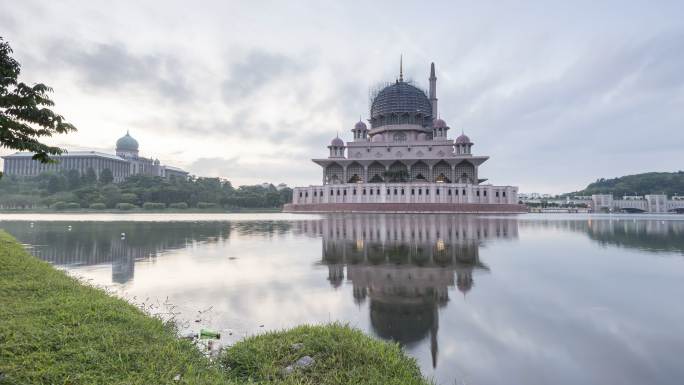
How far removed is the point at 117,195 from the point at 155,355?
279ft

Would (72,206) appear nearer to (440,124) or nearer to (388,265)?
(440,124)

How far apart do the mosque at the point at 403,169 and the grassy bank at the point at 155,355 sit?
178ft

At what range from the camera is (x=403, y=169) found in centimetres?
7488

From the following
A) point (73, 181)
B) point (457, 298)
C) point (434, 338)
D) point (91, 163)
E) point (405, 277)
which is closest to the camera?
point (434, 338)

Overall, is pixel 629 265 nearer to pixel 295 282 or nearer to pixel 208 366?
pixel 295 282

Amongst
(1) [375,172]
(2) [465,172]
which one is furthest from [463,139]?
(1) [375,172]

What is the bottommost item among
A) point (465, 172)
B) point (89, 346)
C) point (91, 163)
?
point (89, 346)

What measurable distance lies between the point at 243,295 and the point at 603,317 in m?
6.80

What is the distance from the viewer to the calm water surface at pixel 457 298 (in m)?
4.95

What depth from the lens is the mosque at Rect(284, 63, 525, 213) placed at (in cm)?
6241

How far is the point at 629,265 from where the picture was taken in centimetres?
1218

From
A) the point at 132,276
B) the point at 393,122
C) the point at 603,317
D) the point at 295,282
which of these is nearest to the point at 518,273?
the point at 603,317

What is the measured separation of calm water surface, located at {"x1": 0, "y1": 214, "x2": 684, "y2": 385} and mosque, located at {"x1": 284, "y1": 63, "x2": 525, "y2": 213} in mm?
46340

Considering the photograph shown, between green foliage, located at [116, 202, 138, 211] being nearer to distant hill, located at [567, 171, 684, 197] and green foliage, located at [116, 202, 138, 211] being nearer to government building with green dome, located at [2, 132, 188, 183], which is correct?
government building with green dome, located at [2, 132, 188, 183]
